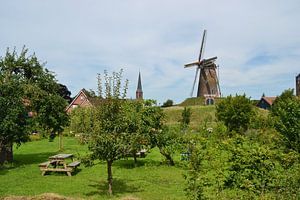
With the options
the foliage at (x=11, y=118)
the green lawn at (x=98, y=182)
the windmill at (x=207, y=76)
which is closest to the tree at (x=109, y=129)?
the green lawn at (x=98, y=182)

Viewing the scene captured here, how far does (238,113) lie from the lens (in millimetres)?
33219

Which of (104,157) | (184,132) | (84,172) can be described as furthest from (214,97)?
(104,157)

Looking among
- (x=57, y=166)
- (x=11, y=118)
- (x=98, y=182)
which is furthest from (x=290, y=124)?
(x=11, y=118)

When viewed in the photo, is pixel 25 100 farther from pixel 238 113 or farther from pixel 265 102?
pixel 265 102

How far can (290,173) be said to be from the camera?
10.1 meters

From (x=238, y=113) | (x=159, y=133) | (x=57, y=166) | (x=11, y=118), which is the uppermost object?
(x=238, y=113)

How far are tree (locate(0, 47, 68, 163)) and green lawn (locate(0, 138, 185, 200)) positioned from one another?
1.94m

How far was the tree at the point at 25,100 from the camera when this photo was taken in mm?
19047

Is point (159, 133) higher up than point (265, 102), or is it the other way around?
point (265, 102)

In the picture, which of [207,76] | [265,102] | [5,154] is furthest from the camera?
[265,102]

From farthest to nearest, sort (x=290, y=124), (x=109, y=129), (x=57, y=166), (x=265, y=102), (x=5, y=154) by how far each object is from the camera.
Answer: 1. (x=265, y=102)
2. (x=5, y=154)
3. (x=57, y=166)
4. (x=290, y=124)
5. (x=109, y=129)

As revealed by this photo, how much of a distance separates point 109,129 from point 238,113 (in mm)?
22825

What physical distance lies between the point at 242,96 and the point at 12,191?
2560cm

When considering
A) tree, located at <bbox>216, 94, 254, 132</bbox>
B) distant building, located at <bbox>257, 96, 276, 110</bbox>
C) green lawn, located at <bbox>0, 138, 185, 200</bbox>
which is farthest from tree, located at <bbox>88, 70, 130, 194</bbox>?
distant building, located at <bbox>257, 96, 276, 110</bbox>
